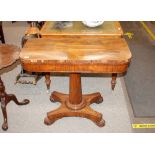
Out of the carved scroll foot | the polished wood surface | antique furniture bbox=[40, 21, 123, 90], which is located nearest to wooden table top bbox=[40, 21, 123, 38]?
antique furniture bbox=[40, 21, 123, 90]

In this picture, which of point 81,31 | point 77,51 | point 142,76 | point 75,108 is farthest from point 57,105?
point 142,76

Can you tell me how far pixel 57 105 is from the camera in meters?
2.83

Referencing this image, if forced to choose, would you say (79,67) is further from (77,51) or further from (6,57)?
(6,57)

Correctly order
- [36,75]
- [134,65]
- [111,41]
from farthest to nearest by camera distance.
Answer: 1. [134,65]
2. [36,75]
3. [111,41]

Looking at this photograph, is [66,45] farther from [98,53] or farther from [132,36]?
[132,36]

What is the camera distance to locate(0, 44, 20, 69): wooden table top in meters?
1.93

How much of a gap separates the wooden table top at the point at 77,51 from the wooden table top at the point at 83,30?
0.27 metres

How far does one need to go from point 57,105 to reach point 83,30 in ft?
3.25

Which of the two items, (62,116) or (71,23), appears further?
(71,23)

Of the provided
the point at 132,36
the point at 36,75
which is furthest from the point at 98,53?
the point at 132,36

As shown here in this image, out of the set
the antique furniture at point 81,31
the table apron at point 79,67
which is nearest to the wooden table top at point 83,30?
the antique furniture at point 81,31

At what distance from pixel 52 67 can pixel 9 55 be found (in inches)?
18.5

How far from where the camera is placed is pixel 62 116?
2.56 meters
